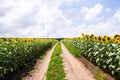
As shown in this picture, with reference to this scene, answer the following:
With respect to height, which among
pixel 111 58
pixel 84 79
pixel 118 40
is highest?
pixel 118 40

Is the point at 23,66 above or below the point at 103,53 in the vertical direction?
below

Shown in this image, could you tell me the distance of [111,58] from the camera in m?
13.5

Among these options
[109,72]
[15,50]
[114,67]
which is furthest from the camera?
[15,50]

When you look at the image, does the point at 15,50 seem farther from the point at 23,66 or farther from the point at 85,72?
the point at 85,72

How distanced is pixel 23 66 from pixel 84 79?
20.7 ft

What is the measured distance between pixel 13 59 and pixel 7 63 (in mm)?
1666

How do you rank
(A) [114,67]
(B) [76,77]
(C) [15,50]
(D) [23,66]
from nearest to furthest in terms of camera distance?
(A) [114,67] < (B) [76,77] < (C) [15,50] < (D) [23,66]

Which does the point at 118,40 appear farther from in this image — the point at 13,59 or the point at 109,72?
the point at 13,59

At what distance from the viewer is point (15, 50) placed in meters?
16.1

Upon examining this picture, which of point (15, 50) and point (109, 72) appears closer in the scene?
point (109, 72)

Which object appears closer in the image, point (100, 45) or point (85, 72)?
point (85, 72)

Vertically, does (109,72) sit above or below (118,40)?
below

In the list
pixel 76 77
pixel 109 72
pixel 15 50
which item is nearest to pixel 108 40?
pixel 109 72

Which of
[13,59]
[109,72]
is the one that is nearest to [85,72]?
[109,72]
